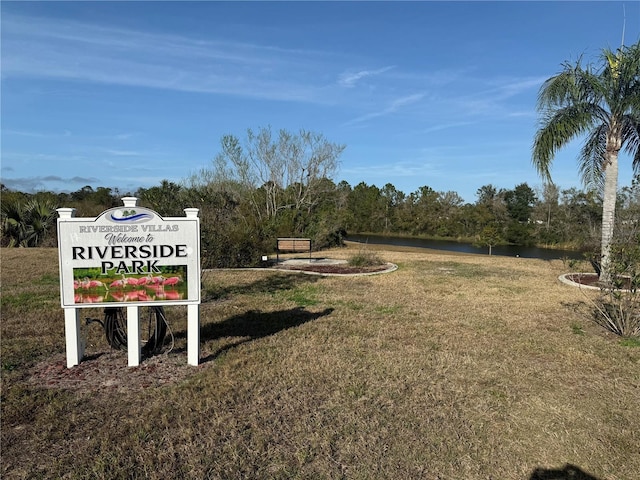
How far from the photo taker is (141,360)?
175 inches

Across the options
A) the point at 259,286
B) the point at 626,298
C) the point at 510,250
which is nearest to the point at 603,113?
the point at 626,298

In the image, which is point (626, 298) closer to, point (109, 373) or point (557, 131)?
point (557, 131)

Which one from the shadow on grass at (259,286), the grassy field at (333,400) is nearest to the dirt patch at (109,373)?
the grassy field at (333,400)

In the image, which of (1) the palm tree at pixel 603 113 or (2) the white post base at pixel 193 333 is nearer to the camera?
(2) the white post base at pixel 193 333

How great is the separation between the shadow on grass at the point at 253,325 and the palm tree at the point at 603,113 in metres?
6.50

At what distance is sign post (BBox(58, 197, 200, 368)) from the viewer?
4066mm

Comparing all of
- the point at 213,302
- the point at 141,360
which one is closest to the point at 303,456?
the point at 141,360

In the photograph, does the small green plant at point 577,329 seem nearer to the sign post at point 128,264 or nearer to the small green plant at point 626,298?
the small green plant at point 626,298

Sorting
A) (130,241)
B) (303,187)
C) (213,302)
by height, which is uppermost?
(303,187)

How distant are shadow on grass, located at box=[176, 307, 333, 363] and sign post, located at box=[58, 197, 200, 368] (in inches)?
34.7

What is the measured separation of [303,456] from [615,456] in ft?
6.67

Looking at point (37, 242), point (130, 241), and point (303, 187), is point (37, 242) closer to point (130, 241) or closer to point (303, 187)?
point (303, 187)

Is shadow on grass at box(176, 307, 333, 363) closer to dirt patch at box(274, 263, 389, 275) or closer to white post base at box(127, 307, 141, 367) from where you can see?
white post base at box(127, 307, 141, 367)

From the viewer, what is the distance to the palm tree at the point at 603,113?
9180mm
